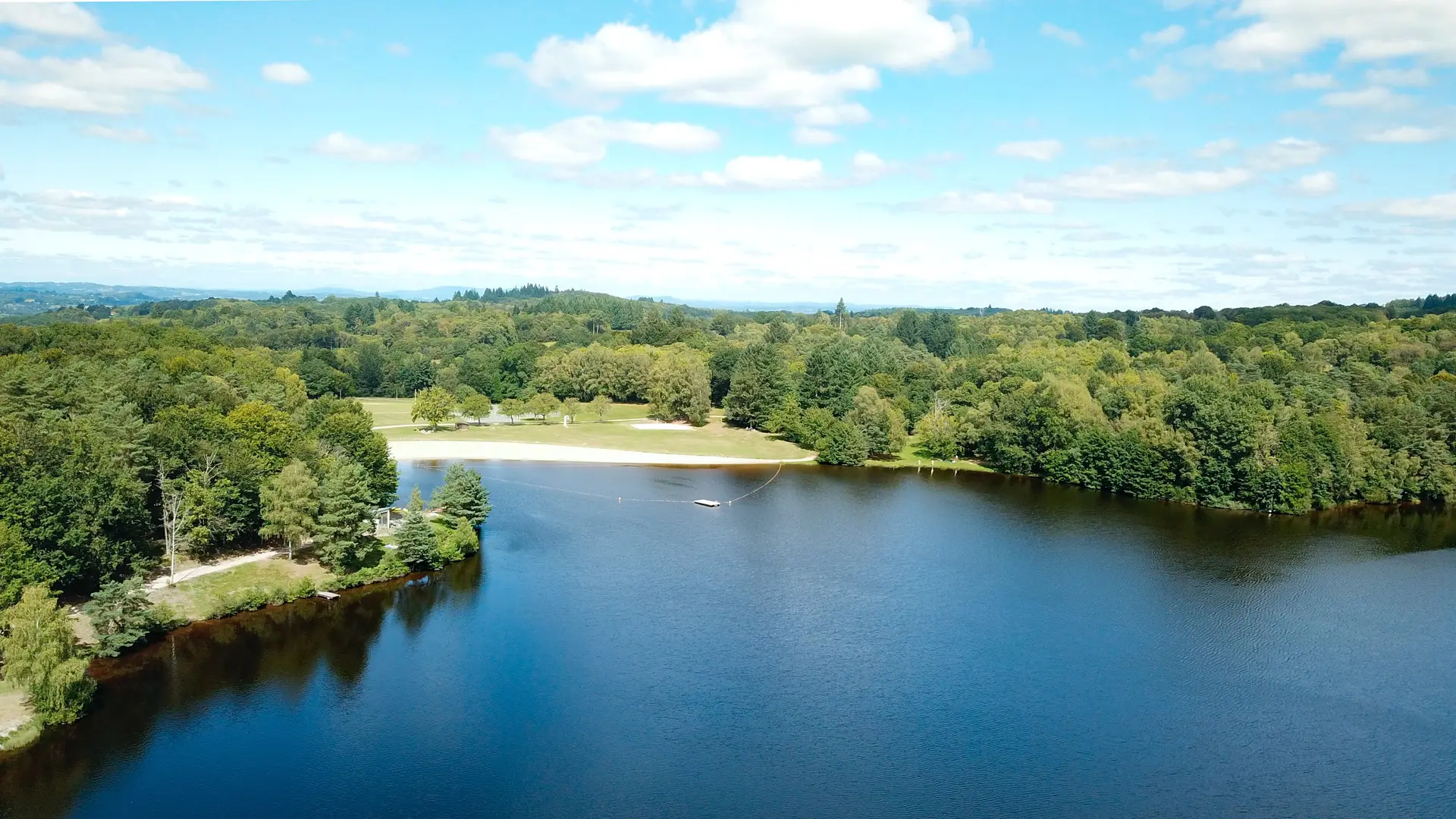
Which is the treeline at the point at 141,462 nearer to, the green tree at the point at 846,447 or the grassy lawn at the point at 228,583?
the grassy lawn at the point at 228,583

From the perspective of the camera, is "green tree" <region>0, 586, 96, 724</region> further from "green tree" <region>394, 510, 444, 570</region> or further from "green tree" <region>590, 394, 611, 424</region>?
"green tree" <region>590, 394, 611, 424</region>

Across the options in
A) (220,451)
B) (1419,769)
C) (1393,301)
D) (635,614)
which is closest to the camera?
(1419,769)

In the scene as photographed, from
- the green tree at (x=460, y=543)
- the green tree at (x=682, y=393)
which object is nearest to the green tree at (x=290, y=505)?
the green tree at (x=460, y=543)

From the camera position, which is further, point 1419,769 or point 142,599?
point 142,599

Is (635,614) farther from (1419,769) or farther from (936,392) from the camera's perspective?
(936,392)

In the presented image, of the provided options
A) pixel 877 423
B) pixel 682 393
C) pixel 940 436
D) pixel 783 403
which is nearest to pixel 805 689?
pixel 877 423

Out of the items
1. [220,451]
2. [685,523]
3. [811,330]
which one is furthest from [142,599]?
[811,330]
